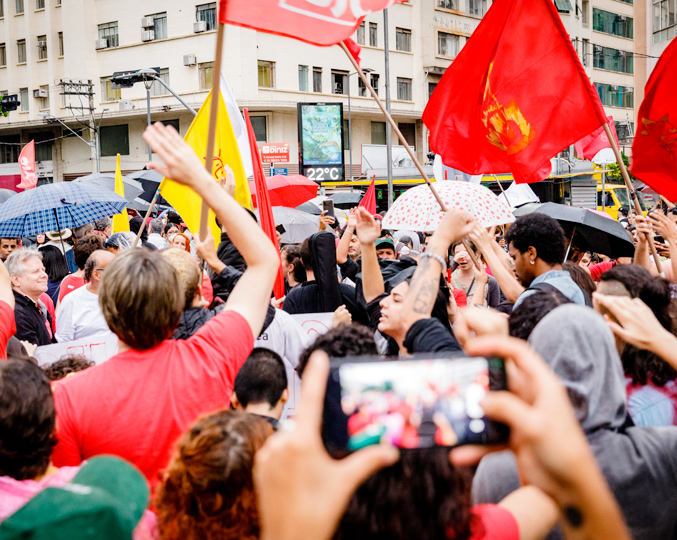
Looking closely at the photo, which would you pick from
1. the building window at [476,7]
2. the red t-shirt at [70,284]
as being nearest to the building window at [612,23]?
the building window at [476,7]

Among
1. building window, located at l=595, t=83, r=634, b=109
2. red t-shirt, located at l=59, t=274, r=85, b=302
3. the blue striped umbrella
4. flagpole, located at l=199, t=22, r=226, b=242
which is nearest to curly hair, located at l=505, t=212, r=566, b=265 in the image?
flagpole, located at l=199, t=22, r=226, b=242

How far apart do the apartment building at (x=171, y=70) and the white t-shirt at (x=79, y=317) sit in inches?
1267

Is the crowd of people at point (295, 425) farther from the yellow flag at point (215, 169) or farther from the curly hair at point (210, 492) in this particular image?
the yellow flag at point (215, 169)

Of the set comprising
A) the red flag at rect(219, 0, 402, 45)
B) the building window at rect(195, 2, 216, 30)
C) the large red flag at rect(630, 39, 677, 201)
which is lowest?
the large red flag at rect(630, 39, 677, 201)

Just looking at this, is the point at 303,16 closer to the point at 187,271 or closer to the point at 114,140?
the point at 187,271

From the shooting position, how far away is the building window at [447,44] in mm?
43688

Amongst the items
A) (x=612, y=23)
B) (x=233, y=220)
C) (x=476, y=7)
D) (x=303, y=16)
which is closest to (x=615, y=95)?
(x=612, y=23)

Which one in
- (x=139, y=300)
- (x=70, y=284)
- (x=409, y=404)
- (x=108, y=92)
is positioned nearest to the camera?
(x=409, y=404)

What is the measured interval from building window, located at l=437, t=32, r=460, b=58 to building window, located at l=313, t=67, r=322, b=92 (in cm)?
862

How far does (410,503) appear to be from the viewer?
136 cm

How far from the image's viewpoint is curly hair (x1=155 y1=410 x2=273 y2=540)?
1656 millimetres

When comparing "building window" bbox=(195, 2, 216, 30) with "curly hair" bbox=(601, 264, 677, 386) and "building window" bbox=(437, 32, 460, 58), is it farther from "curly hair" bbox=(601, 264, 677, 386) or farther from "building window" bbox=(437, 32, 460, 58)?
"curly hair" bbox=(601, 264, 677, 386)

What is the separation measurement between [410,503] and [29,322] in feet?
14.3

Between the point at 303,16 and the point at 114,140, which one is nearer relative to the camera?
the point at 303,16
